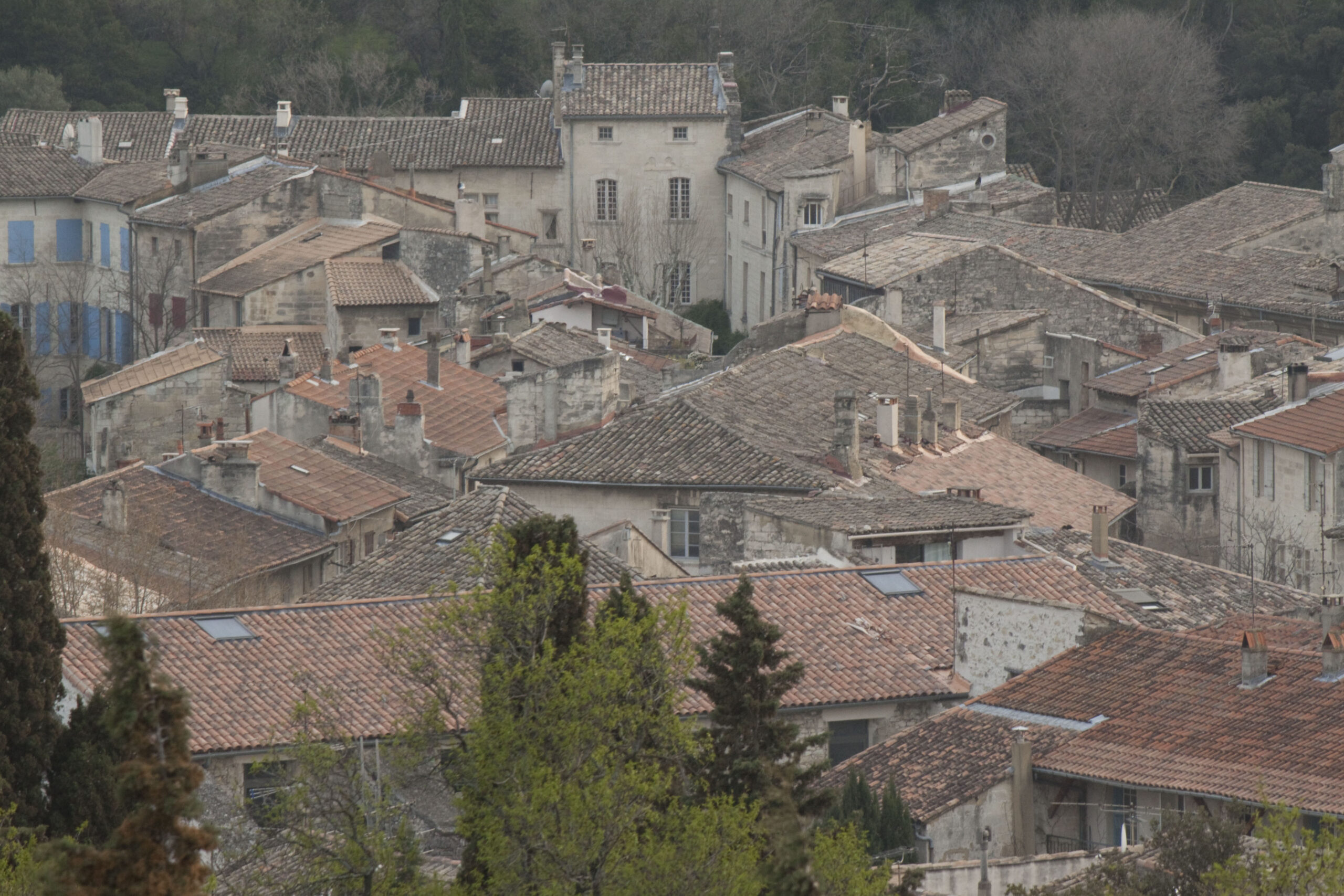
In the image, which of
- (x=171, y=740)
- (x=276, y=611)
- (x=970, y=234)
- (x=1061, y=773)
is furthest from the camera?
(x=970, y=234)

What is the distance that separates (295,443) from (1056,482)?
12228mm

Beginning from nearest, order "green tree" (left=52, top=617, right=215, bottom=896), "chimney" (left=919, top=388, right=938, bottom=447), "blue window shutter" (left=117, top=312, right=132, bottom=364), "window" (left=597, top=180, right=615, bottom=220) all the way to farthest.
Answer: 1. "green tree" (left=52, top=617, right=215, bottom=896)
2. "chimney" (left=919, top=388, right=938, bottom=447)
3. "blue window shutter" (left=117, top=312, right=132, bottom=364)
4. "window" (left=597, top=180, right=615, bottom=220)

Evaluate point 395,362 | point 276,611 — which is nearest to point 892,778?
point 276,611

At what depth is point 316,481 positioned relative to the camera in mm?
40000

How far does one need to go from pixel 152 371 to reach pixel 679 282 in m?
21.3

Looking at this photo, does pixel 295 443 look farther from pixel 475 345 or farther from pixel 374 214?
pixel 374 214

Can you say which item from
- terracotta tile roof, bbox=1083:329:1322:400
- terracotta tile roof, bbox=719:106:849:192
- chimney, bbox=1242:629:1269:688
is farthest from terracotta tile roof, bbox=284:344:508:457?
chimney, bbox=1242:629:1269:688

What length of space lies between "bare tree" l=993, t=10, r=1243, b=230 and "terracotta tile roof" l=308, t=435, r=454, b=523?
1424 inches

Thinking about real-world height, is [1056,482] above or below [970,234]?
below

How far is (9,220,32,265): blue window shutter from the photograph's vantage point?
6956 centimetres

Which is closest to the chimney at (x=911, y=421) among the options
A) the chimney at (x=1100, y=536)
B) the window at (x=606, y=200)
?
the chimney at (x=1100, y=536)

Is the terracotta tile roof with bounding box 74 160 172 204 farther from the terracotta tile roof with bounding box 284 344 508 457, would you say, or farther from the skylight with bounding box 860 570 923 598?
the skylight with bounding box 860 570 923 598

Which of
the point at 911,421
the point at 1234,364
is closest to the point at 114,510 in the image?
the point at 911,421

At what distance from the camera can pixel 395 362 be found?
49188mm
